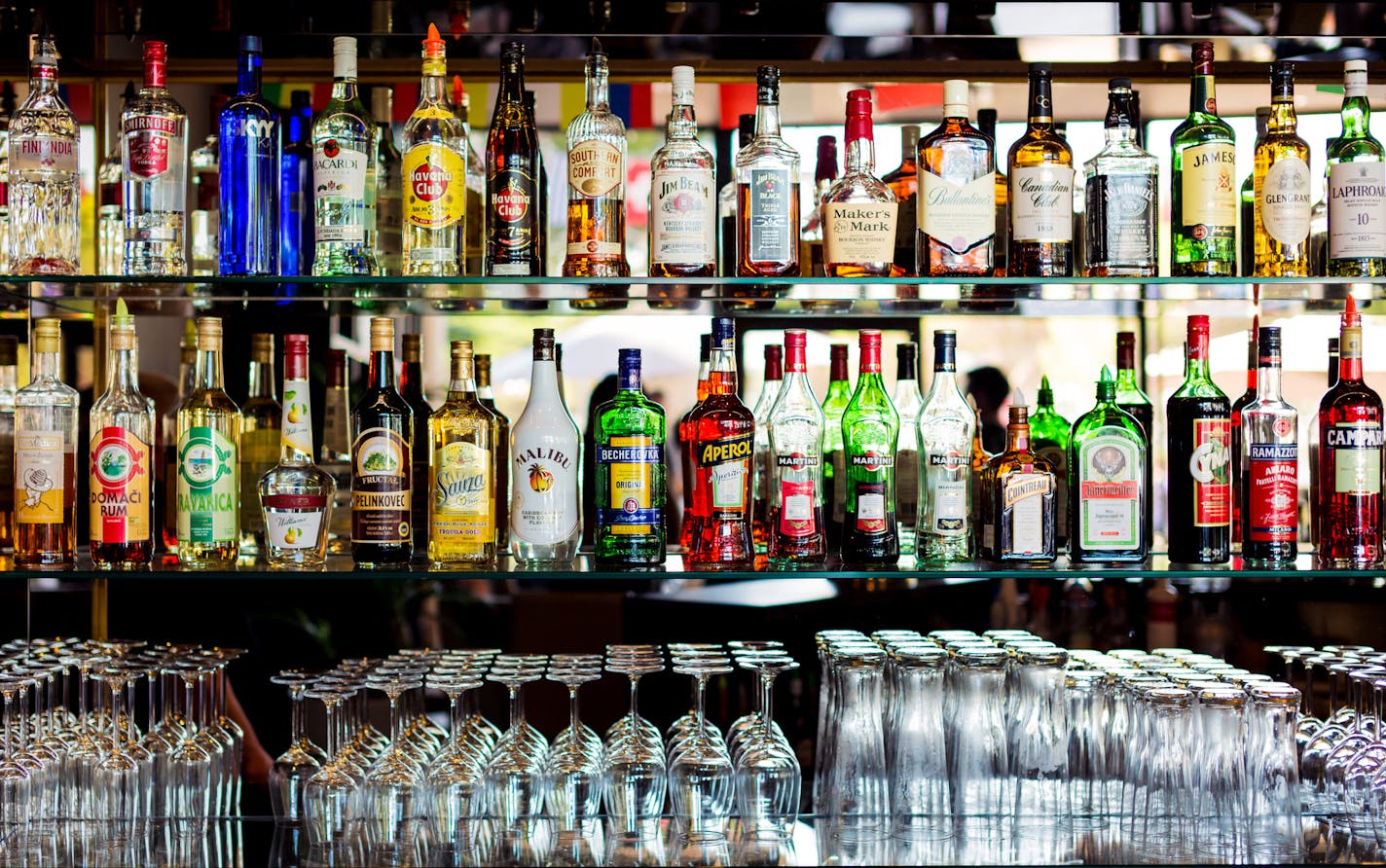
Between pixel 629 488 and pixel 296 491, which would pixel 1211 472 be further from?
pixel 296 491

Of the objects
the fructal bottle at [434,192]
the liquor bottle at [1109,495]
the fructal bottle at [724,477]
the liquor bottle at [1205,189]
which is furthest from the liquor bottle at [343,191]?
the liquor bottle at [1205,189]

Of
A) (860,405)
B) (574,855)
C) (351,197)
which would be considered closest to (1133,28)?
(860,405)

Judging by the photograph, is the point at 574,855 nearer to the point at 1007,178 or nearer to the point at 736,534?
the point at 736,534

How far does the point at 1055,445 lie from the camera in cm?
218

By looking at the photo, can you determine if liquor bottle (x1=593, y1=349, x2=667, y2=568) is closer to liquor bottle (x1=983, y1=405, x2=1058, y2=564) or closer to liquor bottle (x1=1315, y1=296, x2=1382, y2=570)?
liquor bottle (x1=983, y1=405, x2=1058, y2=564)

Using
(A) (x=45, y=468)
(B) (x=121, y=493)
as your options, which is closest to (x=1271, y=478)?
(B) (x=121, y=493)

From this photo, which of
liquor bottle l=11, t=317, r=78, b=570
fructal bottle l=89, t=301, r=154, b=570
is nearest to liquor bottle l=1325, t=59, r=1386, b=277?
fructal bottle l=89, t=301, r=154, b=570

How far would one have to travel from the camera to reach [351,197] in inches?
75.9

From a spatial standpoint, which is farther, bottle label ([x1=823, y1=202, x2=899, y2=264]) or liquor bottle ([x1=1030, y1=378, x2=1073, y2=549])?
liquor bottle ([x1=1030, y1=378, x2=1073, y2=549])

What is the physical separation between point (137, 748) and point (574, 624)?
731 mm

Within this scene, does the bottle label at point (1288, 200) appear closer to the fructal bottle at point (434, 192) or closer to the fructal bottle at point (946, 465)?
the fructal bottle at point (946, 465)

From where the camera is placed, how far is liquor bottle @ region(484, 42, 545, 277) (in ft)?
6.31

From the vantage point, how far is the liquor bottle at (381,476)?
1913mm

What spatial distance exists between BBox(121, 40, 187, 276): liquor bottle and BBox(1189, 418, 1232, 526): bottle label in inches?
63.5
